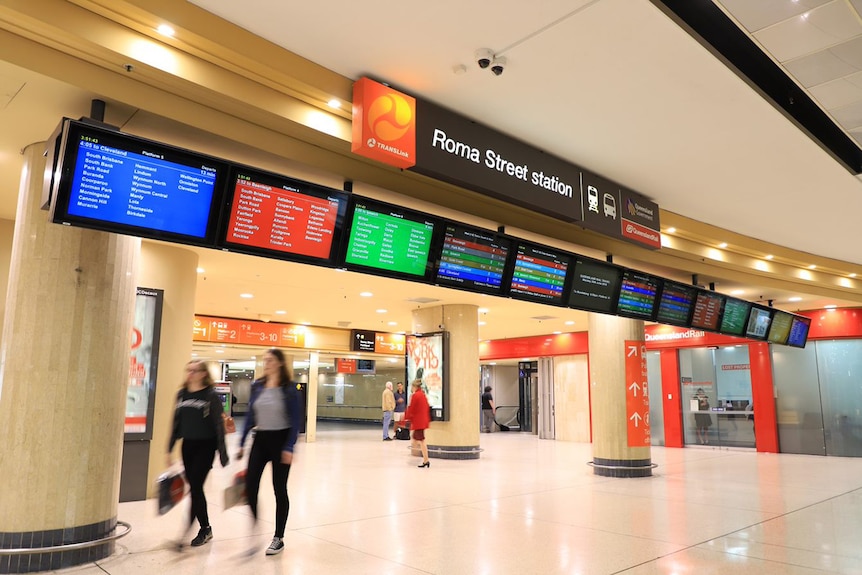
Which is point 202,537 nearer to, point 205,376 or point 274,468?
point 274,468

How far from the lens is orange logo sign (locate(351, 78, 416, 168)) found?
4129mm

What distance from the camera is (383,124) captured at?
4215 millimetres

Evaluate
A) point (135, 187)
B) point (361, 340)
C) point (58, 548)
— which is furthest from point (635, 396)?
point (361, 340)

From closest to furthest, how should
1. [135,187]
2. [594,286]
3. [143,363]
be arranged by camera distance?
[135,187]
[594,286]
[143,363]

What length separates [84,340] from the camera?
4434 mm

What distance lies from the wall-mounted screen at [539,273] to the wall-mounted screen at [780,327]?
624 centimetres

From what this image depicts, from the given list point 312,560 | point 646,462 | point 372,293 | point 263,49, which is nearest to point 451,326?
point 372,293

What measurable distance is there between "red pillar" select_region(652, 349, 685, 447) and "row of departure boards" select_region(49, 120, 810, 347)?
976cm

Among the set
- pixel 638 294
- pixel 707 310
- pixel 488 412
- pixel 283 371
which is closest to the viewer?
pixel 283 371

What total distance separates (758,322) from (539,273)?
19.9 feet

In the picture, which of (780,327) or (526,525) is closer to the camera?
(526,525)

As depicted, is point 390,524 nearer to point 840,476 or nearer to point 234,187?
point 234,187

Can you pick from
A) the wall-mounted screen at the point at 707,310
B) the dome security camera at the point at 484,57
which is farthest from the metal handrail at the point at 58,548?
the wall-mounted screen at the point at 707,310

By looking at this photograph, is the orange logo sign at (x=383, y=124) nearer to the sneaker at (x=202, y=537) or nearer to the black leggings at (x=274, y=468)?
the black leggings at (x=274, y=468)
